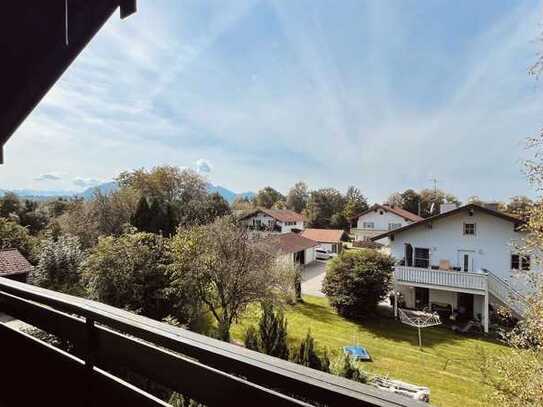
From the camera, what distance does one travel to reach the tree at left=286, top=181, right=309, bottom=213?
53.7m

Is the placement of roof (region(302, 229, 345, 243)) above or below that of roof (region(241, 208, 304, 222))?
below

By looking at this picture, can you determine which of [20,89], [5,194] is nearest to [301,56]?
[20,89]

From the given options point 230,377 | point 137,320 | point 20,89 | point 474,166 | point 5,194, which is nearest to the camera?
point 230,377

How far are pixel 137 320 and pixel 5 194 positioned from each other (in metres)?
36.5

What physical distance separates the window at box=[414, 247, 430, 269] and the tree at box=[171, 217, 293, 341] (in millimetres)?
9425

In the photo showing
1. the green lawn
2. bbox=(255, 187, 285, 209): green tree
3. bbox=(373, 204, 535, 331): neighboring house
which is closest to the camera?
the green lawn

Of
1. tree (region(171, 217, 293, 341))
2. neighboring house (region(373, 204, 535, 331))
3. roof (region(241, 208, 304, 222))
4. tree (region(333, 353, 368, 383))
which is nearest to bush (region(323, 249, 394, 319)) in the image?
neighboring house (region(373, 204, 535, 331))

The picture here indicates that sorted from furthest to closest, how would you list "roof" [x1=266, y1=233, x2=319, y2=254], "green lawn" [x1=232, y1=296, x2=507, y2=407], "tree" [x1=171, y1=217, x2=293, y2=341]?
"roof" [x1=266, y1=233, x2=319, y2=254] → "tree" [x1=171, y1=217, x2=293, y2=341] → "green lawn" [x1=232, y1=296, x2=507, y2=407]

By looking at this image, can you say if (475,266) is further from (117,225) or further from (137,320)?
(117,225)

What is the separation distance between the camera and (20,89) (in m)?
1.71

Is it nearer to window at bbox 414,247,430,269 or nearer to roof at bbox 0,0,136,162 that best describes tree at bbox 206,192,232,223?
window at bbox 414,247,430,269

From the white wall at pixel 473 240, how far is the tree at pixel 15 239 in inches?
804

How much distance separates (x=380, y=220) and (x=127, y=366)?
33.8 metres

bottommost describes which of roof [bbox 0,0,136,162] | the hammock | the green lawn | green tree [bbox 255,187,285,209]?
the green lawn
